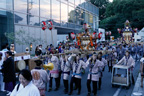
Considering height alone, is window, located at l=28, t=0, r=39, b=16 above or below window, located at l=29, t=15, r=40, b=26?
above

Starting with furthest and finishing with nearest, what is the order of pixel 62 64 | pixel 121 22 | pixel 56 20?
pixel 121 22 → pixel 56 20 → pixel 62 64

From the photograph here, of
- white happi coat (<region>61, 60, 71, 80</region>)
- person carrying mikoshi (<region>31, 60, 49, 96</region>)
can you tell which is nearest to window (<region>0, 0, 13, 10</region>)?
white happi coat (<region>61, 60, 71, 80</region>)

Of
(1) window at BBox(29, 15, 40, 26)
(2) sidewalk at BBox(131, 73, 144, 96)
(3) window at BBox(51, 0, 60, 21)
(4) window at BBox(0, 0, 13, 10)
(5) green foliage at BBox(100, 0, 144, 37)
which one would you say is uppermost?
(5) green foliage at BBox(100, 0, 144, 37)

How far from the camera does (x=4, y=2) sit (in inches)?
657

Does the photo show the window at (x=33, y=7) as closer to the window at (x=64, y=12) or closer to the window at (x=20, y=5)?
the window at (x=20, y=5)

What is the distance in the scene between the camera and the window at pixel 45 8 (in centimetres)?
2221

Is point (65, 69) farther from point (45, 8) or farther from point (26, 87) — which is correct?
point (45, 8)

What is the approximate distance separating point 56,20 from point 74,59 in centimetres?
1809

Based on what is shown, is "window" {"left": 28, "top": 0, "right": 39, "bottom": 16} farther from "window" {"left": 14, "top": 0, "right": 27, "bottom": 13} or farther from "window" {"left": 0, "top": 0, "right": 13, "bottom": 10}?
"window" {"left": 0, "top": 0, "right": 13, "bottom": 10}

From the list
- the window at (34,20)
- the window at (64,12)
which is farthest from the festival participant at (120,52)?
the window at (64,12)

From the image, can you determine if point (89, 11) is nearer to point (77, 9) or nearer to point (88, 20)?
point (88, 20)

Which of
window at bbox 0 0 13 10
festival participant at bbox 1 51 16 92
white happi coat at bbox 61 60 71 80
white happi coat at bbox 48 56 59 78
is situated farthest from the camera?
window at bbox 0 0 13 10

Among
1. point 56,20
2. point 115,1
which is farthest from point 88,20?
point 115,1

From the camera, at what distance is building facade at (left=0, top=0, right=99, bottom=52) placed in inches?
652
